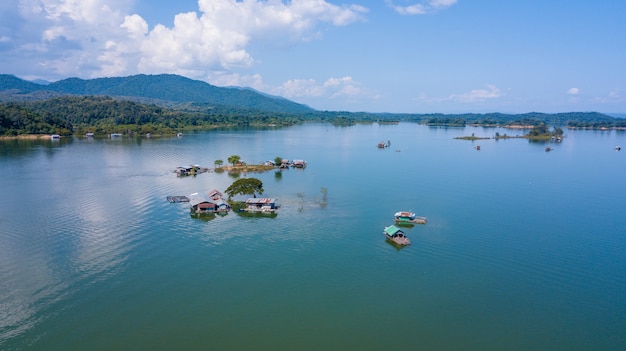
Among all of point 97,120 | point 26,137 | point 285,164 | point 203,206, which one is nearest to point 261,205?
point 203,206

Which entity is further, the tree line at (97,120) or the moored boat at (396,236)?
the tree line at (97,120)

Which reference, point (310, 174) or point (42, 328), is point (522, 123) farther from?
point (42, 328)

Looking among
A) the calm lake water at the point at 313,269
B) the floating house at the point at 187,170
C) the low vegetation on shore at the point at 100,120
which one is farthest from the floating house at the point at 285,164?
the low vegetation on shore at the point at 100,120

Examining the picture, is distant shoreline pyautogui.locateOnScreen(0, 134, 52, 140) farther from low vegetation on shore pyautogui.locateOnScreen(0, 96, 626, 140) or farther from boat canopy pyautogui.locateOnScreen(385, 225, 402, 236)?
boat canopy pyautogui.locateOnScreen(385, 225, 402, 236)

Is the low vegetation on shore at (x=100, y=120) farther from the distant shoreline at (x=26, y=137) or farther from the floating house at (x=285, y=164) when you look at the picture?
the floating house at (x=285, y=164)

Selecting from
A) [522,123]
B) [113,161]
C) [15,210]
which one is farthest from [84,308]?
[522,123]

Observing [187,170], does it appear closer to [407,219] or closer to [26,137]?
[407,219]

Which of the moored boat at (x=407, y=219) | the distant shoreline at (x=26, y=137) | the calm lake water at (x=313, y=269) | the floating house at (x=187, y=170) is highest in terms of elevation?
the distant shoreline at (x=26, y=137)
